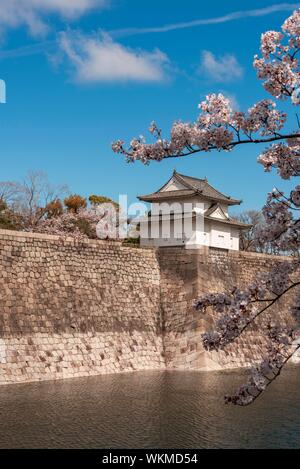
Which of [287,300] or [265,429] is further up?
[287,300]

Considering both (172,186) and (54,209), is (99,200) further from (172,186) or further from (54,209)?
(172,186)

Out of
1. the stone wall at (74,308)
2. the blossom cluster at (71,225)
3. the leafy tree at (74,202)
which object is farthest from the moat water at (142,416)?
the leafy tree at (74,202)

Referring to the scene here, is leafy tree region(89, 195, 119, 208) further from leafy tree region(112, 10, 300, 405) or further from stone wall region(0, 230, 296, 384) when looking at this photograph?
leafy tree region(112, 10, 300, 405)

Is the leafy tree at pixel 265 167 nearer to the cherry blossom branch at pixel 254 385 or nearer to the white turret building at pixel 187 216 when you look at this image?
the cherry blossom branch at pixel 254 385

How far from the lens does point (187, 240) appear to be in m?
23.7

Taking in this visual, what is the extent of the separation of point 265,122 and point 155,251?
14421mm

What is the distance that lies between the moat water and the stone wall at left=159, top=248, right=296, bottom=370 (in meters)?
3.21

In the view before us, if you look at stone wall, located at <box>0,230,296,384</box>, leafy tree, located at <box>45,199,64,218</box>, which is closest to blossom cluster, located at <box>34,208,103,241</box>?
leafy tree, located at <box>45,199,64,218</box>

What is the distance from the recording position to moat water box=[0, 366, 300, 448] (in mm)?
8805

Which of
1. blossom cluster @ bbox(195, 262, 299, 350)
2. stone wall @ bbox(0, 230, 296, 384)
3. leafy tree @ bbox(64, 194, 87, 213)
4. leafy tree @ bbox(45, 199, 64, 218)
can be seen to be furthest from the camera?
leafy tree @ bbox(64, 194, 87, 213)
